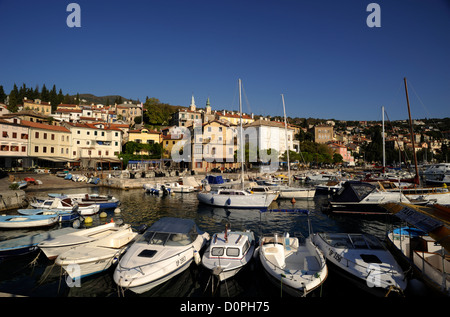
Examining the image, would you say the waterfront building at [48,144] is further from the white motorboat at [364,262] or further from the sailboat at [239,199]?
the white motorboat at [364,262]

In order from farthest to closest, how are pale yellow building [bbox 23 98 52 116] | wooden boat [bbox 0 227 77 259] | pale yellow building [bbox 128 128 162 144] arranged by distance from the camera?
pale yellow building [bbox 23 98 52 116] < pale yellow building [bbox 128 128 162 144] < wooden boat [bbox 0 227 77 259]

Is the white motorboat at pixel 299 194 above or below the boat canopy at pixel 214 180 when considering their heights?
below

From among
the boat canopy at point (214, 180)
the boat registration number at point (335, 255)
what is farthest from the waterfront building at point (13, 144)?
the boat registration number at point (335, 255)

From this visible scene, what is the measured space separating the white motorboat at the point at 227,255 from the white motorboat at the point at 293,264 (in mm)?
782

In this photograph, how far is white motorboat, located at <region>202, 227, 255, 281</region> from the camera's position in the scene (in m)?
10.0

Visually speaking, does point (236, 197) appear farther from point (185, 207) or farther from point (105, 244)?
point (105, 244)

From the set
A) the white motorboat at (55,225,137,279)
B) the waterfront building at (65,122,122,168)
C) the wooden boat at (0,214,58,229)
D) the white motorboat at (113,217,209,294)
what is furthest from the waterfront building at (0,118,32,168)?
the white motorboat at (113,217,209,294)

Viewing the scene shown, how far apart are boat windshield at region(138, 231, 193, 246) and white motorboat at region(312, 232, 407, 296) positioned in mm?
6790

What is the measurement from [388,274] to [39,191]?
1558 inches

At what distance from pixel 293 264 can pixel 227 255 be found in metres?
3.05

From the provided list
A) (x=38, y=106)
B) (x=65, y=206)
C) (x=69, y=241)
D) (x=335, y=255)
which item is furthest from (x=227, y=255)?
(x=38, y=106)

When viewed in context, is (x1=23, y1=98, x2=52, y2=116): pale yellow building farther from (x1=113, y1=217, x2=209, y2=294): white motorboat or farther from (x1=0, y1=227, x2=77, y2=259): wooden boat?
(x1=113, y1=217, x2=209, y2=294): white motorboat

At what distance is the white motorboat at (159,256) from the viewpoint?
9086mm
